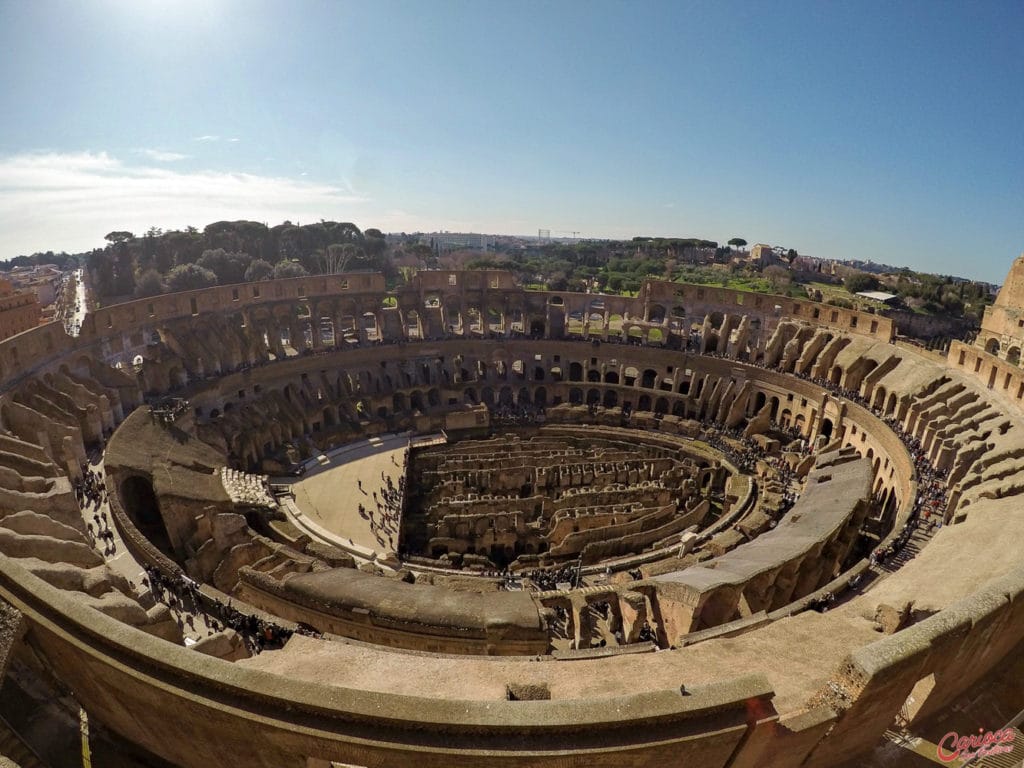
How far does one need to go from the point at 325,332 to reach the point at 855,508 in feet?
124

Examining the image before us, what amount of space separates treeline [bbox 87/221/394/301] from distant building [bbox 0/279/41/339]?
39.6 ft

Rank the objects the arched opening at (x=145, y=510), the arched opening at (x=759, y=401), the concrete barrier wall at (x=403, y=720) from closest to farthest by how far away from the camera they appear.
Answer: the concrete barrier wall at (x=403, y=720) → the arched opening at (x=145, y=510) → the arched opening at (x=759, y=401)

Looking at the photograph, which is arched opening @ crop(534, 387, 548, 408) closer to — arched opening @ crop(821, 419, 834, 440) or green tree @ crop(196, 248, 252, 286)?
arched opening @ crop(821, 419, 834, 440)

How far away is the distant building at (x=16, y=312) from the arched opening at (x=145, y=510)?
836 inches

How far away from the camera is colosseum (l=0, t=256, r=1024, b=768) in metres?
7.75

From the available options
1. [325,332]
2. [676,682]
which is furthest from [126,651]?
[325,332]

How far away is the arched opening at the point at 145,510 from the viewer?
1853 centimetres

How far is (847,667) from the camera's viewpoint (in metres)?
8.23

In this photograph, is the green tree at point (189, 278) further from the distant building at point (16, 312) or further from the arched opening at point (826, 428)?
the arched opening at point (826, 428)

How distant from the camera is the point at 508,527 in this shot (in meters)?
21.5

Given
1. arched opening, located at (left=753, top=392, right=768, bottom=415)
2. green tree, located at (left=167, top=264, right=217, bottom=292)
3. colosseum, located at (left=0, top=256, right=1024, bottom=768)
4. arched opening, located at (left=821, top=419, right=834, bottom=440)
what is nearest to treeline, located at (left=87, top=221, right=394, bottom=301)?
green tree, located at (left=167, top=264, right=217, bottom=292)

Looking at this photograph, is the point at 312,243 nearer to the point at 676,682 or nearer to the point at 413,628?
the point at 413,628

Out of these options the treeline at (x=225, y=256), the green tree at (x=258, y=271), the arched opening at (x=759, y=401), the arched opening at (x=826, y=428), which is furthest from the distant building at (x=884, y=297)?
the green tree at (x=258, y=271)

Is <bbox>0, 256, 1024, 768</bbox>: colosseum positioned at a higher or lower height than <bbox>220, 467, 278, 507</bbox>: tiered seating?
higher
